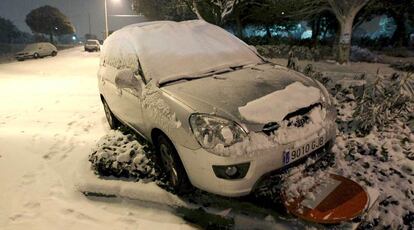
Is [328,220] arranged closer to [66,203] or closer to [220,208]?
[220,208]

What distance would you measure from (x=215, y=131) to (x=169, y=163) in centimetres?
78

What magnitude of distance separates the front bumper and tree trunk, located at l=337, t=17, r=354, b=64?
491 inches

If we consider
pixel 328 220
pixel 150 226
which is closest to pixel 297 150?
pixel 328 220

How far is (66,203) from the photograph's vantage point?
11.9 ft

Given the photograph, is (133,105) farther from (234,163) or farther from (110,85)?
(234,163)

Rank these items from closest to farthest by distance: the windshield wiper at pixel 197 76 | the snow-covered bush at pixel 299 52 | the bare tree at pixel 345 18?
the windshield wiper at pixel 197 76 < the bare tree at pixel 345 18 < the snow-covered bush at pixel 299 52

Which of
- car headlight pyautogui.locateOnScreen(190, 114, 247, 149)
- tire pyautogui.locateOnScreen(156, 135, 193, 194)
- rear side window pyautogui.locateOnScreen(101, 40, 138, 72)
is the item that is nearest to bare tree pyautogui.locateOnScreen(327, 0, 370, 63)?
rear side window pyautogui.locateOnScreen(101, 40, 138, 72)

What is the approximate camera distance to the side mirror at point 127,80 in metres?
3.70

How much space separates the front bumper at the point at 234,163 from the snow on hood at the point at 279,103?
0.28 m

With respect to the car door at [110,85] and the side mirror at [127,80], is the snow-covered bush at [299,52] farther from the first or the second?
the side mirror at [127,80]

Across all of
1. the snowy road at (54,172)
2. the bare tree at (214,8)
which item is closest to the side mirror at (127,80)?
the snowy road at (54,172)

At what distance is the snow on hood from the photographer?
2.95m

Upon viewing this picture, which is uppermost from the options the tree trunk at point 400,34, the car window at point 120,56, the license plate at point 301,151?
the tree trunk at point 400,34

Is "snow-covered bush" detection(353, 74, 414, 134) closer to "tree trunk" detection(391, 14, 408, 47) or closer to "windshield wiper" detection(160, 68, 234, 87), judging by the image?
"windshield wiper" detection(160, 68, 234, 87)
